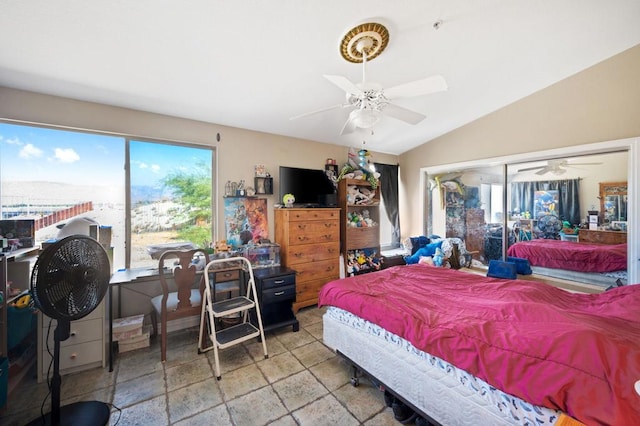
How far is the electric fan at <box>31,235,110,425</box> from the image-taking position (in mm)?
1309

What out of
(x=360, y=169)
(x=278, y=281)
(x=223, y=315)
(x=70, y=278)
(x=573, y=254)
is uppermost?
(x=360, y=169)

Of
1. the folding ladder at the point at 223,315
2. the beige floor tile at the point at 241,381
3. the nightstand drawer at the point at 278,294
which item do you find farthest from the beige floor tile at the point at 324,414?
the nightstand drawer at the point at 278,294

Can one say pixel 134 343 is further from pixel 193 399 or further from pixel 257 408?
pixel 257 408

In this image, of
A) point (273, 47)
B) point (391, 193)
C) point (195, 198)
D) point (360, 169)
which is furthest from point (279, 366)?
point (391, 193)

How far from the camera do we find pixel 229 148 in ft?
10.4

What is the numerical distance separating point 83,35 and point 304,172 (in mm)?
2399

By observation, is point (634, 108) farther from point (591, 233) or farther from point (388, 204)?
point (388, 204)

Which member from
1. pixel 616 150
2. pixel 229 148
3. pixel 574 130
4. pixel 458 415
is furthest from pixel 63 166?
pixel 616 150

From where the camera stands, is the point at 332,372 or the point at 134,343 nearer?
the point at 332,372

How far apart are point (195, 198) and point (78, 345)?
1683mm

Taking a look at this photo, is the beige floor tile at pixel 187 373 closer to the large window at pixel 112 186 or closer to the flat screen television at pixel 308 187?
the large window at pixel 112 186

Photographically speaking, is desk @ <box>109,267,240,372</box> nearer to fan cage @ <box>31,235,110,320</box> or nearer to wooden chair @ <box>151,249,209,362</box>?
wooden chair @ <box>151,249,209,362</box>

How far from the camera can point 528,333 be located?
1.24m

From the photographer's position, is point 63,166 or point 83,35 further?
point 63,166
